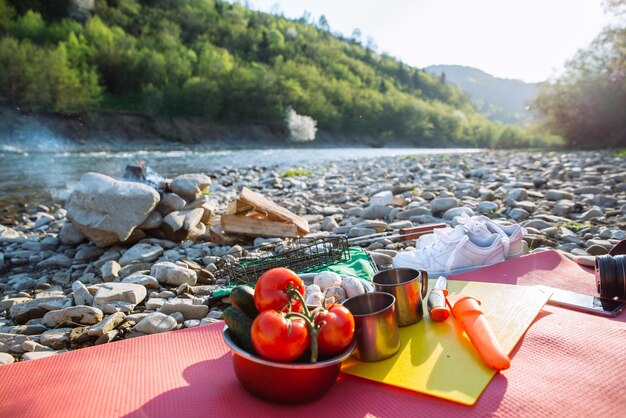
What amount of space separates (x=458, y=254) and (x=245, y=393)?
2213 millimetres

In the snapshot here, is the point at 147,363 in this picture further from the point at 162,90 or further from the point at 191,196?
the point at 162,90

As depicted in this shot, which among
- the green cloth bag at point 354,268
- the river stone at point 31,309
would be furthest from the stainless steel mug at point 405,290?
the river stone at point 31,309

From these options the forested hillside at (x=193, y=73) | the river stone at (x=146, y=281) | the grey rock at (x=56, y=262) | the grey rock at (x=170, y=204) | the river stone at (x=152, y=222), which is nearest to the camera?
the river stone at (x=146, y=281)

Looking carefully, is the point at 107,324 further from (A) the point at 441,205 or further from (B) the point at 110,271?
(A) the point at 441,205

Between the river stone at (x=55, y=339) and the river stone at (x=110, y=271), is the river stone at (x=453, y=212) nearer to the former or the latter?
the river stone at (x=110, y=271)

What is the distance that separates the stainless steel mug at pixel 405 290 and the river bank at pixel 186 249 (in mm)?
1305

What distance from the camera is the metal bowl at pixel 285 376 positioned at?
1583mm

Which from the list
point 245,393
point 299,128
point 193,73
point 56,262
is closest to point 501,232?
point 245,393

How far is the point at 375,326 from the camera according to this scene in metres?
1.88

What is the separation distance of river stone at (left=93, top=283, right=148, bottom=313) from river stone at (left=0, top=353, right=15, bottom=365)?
0.71 m

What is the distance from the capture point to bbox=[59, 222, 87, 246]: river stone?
16.7 feet

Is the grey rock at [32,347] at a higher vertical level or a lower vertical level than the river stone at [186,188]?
lower

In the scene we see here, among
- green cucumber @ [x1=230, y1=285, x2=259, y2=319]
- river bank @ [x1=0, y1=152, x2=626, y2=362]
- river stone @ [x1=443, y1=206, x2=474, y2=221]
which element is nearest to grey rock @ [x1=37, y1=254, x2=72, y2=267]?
river bank @ [x1=0, y1=152, x2=626, y2=362]

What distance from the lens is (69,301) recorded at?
324 cm
